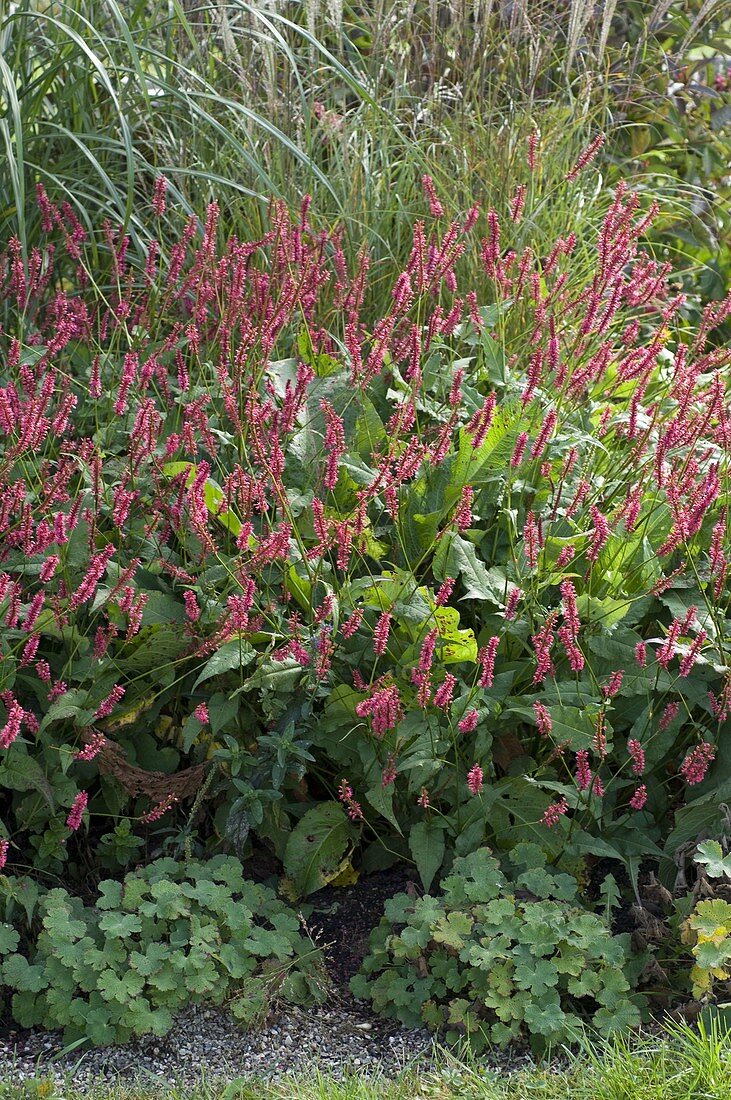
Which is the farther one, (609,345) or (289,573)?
(609,345)

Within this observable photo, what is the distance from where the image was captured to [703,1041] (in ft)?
7.55

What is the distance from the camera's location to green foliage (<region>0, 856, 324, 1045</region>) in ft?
8.06

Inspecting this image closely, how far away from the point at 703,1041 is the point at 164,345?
204 cm

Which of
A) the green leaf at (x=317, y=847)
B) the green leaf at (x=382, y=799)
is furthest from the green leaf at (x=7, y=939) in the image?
the green leaf at (x=382, y=799)

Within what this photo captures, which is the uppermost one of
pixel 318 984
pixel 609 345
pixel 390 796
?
pixel 609 345

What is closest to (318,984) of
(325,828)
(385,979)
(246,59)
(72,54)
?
(385,979)

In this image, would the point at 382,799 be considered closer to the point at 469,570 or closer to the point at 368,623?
the point at 368,623

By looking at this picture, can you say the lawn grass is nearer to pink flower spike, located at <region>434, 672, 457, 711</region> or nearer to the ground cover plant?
the ground cover plant

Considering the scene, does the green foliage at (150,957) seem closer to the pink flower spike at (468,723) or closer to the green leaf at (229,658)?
the green leaf at (229,658)

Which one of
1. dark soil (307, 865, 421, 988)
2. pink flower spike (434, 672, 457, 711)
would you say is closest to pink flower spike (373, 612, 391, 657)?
pink flower spike (434, 672, 457, 711)

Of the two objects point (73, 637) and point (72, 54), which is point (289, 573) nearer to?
point (73, 637)

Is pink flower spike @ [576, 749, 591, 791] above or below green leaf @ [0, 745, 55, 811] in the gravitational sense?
below

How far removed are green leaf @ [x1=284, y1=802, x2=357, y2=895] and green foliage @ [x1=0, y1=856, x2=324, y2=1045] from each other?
12 cm

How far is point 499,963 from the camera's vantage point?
8.20 feet
